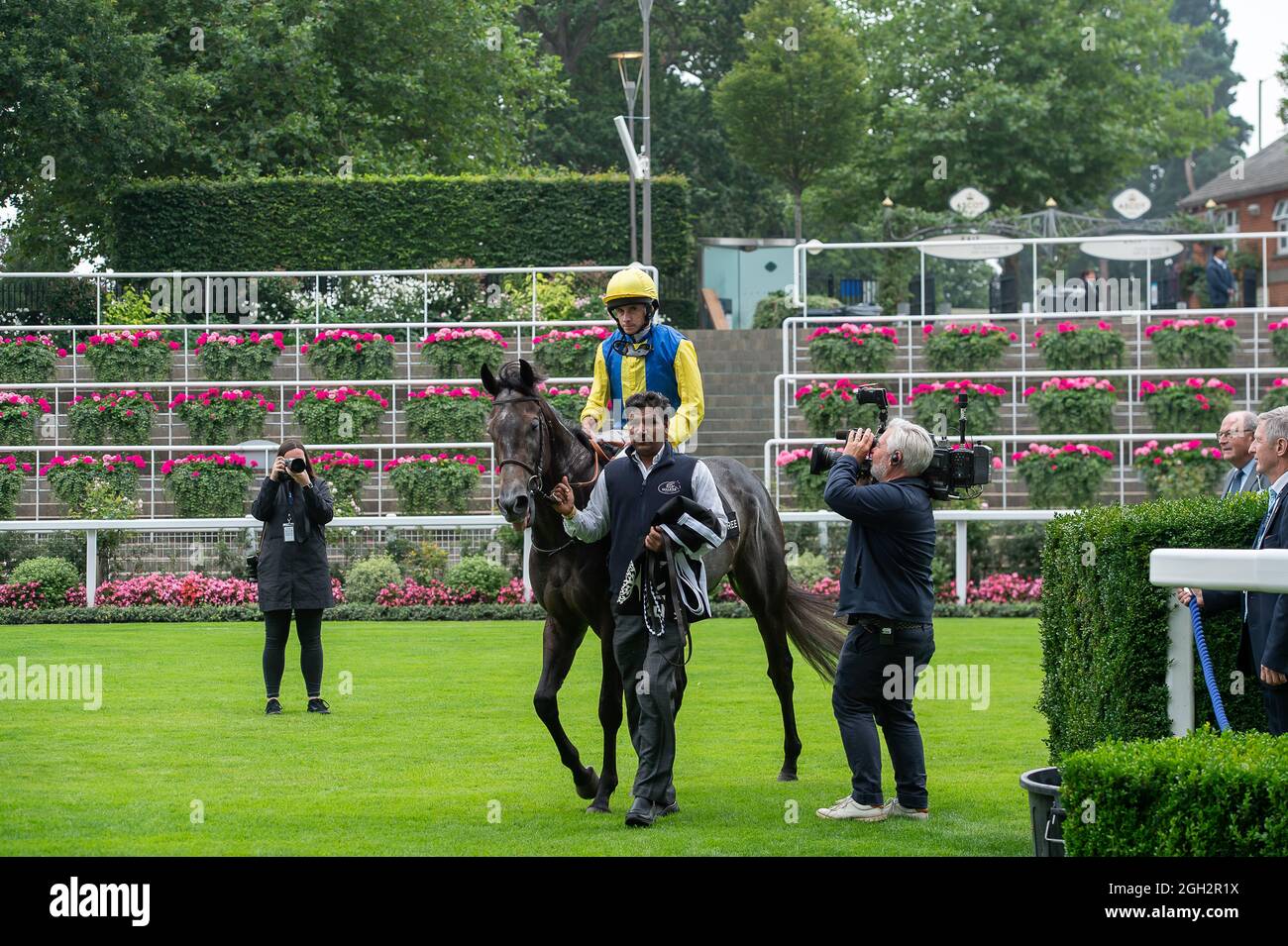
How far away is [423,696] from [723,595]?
6200mm

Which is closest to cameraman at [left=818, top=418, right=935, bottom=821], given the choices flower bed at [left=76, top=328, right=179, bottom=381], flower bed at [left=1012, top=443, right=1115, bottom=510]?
flower bed at [left=1012, top=443, right=1115, bottom=510]

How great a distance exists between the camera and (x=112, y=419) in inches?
806

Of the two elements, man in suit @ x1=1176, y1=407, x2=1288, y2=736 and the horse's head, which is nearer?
man in suit @ x1=1176, y1=407, x2=1288, y2=736

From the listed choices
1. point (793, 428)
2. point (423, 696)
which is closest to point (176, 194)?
point (793, 428)

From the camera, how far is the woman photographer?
412 inches

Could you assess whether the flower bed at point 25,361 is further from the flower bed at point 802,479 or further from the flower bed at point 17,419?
the flower bed at point 802,479

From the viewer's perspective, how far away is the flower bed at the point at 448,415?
20188 millimetres

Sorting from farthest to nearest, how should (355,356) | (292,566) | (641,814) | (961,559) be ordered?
(355,356) < (961,559) < (292,566) < (641,814)

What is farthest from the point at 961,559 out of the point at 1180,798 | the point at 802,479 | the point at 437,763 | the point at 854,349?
the point at 1180,798

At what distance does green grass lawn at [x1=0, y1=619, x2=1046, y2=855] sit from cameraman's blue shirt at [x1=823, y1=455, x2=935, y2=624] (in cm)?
91

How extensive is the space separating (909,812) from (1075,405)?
1296 centimetres

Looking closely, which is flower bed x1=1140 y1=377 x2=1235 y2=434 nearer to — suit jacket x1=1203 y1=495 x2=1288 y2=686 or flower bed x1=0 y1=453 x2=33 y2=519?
flower bed x1=0 y1=453 x2=33 y2=519

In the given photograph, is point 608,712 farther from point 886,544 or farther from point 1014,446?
point 1014,446
